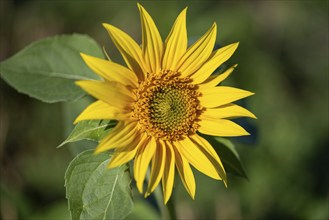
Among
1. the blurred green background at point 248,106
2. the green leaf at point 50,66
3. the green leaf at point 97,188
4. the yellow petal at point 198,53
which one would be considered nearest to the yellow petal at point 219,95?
the yellow petal at point 198,53

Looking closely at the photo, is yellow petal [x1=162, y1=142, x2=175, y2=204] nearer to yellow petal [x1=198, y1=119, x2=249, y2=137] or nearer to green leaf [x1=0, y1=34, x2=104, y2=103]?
yellow petal [x1=198, y1=119, x2=249, y2=137]

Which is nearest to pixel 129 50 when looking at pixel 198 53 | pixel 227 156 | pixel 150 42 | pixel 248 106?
pixel 150 42

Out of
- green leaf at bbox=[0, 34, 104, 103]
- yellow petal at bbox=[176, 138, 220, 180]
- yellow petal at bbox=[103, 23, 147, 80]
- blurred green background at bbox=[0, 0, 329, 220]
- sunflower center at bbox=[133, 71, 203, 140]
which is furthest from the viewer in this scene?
blurred green background at bbox=[0, 0, 329, 220]

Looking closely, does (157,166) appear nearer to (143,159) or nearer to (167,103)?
(143,159)

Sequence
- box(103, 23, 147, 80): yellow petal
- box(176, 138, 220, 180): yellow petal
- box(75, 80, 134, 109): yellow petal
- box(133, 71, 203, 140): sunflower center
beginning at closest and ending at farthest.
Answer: box(75, 80, 134, 109): yellow petal
box(103, 23, 147, 80): yellow petal
box(176, 138, 220, 180): yellow petal
box(133, 71, 203, 140): sunflower center

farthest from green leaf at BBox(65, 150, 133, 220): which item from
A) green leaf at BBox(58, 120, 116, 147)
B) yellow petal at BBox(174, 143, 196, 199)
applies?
yellow petal at BBox(174, 143, 196, 199)

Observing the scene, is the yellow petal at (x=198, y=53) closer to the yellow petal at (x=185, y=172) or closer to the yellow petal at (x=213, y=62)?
the yellow petal at (x=213, y=62)
